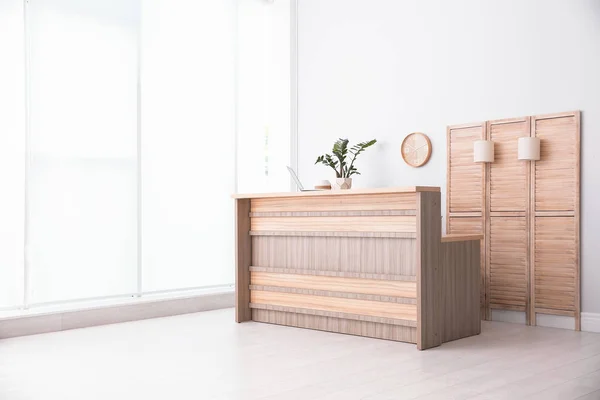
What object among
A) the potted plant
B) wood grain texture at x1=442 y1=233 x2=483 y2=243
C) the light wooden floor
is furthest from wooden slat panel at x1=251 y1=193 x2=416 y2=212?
the light wooden floor

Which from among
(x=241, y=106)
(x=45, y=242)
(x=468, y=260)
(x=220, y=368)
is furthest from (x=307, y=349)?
(x=241, y=106)

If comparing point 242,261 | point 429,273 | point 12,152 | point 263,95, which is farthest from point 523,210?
point 12,152

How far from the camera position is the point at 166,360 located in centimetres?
391

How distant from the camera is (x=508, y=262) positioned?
17.4 ft

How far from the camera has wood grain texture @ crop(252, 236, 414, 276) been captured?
4.42 meters

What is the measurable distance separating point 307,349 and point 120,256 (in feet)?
7.53

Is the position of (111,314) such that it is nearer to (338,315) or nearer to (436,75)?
(338,315)

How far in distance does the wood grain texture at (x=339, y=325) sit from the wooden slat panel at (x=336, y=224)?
2.22 ft

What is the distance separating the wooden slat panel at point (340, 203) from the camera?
4.40 meters

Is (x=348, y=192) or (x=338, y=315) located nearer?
(x=348, y=192)

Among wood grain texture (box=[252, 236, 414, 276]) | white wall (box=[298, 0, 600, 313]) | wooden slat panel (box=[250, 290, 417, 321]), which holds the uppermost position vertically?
white wall (box=[298, 0, 600, 313])

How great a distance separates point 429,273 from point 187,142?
305cm

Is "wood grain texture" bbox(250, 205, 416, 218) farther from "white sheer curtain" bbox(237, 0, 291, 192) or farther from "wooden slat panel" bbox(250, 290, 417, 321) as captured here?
"white sheer curtain" bbox(237, 0, 291, 192)

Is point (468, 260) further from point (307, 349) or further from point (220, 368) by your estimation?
point (220, 368)
